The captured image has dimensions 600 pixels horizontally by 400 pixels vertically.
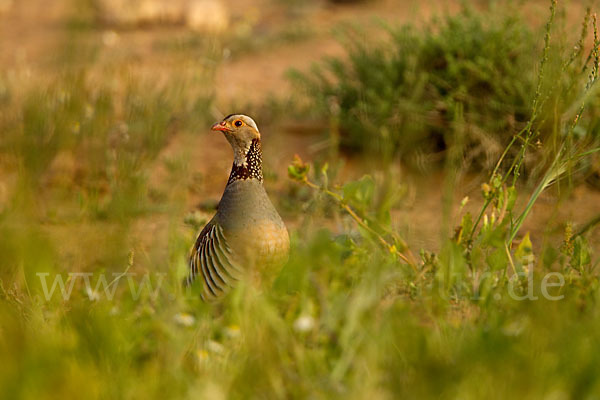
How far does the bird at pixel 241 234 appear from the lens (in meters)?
2.77

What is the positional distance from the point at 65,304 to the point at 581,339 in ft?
5.96

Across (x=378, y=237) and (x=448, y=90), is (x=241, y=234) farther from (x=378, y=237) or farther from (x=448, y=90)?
(x=448, y=90)

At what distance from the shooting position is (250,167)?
9.70 ft

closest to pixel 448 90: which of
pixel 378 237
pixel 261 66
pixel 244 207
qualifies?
pixel 378 237

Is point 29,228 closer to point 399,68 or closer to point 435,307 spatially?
point 435,307

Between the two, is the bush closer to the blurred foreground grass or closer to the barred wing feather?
the blurred foreground grass

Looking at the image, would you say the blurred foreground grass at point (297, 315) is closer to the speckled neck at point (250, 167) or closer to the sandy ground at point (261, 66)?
the speckled neck at point (250, 167)

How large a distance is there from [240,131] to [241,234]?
422mm

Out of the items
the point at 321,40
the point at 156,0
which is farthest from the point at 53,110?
the point at 156,0

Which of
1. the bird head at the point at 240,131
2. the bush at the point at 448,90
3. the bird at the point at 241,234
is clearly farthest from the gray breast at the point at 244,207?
the bush at the point at 448,90

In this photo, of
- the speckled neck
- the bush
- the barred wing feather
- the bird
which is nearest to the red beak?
the bird

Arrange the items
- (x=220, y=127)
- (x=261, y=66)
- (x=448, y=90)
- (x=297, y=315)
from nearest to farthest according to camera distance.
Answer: (x=297, y=315)
(x=220, y=127)
(x=448, y=90)
(x=261, y=66)

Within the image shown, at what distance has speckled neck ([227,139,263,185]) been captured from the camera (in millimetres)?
2952

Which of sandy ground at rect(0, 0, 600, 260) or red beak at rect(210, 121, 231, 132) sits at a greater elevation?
red beak at rect(210, 121, 231, 132)
